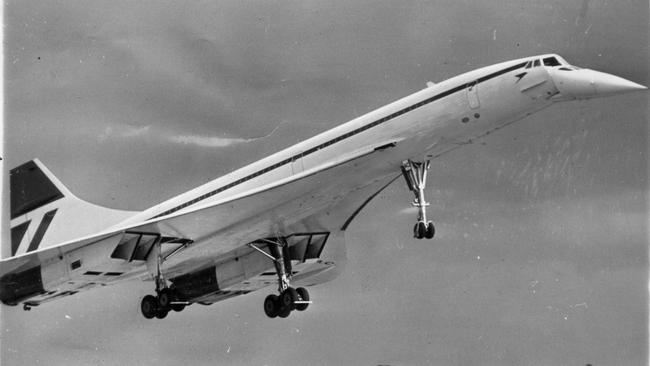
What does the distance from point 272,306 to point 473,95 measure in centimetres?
709

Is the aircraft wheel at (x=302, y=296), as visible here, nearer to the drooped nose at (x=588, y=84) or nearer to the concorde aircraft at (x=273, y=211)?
the concorde aircraft at (x=273, y=211)

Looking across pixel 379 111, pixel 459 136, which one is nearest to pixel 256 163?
pixel 379 111

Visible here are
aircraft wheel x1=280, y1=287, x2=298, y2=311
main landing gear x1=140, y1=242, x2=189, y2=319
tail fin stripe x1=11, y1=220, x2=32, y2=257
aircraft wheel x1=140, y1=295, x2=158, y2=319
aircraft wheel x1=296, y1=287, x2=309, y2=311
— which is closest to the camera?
aircraft wheel x1=280, y1=287, x2=298, y2=311

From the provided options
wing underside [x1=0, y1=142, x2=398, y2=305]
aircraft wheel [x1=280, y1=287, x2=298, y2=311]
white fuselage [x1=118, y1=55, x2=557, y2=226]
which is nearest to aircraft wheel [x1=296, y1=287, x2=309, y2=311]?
aircraft wheel [x1=280, y1=287, x2=298, y2=311]

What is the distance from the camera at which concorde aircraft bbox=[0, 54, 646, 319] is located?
19.8m

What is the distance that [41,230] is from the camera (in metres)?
26.7

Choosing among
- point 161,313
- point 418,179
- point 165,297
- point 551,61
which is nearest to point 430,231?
point 418,179

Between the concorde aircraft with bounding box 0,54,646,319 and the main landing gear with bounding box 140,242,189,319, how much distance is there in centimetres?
3

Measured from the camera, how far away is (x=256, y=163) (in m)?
23.1

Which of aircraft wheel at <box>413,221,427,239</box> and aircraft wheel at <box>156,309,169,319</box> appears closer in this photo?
aircraft wheel at <box>413,221,427,239</box>

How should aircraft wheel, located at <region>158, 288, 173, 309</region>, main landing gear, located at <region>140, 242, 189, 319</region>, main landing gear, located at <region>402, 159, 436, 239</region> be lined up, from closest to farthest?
main landing gear, located at <region>402, 159, 436, 239</region> < main landing gear, located at <region>140, 242, 189, 319</region> < aircraft wheel, located at <region>158, 288, 173, 309</region>

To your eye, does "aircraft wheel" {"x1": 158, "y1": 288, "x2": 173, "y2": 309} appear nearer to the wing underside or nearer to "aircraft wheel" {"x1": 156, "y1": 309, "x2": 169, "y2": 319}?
"aircraft wheel" {"x1": 156, "y1": 309, "x2": 169, "y2": 319}

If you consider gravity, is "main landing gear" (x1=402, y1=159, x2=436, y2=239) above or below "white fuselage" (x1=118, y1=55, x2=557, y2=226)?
below

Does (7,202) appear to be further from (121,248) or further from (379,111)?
(379,111)
